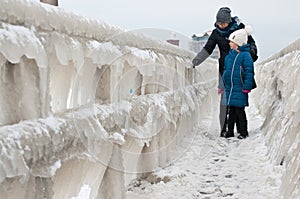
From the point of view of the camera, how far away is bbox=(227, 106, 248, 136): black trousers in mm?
4488

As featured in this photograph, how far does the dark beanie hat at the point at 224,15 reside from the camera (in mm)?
4840

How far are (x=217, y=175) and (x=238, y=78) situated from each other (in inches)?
65.7

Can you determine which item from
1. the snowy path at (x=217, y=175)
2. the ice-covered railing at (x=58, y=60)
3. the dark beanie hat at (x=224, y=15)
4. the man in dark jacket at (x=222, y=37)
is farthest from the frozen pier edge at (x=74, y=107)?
the dark beanie hat at (x=224, y=15)

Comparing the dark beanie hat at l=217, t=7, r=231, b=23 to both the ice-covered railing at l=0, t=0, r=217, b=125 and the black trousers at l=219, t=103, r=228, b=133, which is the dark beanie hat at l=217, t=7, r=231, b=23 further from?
the ice-covered railing at l=0, t=0, r=217, b=125

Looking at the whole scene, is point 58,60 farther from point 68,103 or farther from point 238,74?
point 238,74

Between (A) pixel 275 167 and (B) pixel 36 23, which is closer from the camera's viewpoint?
(B) pixel 36 23

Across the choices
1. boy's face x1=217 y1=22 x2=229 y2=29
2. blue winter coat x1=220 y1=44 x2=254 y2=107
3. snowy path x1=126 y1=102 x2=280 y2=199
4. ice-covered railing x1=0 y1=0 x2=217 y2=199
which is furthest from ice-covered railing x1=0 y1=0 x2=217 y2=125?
boy's face x1=217 y1=22 x2=229 y2=29

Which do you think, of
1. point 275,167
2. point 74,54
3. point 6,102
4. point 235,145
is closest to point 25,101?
point 6,102

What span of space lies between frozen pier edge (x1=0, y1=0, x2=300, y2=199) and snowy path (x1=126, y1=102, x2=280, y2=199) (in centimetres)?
14

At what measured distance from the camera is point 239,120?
178 inches

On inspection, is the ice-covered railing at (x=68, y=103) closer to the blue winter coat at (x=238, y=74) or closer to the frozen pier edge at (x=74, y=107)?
the frozen pier edge at (x=74, y=107)

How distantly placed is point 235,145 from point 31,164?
3120 mm

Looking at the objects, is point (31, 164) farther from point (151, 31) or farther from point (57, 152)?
point (151, 31)

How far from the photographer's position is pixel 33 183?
1182 mm
